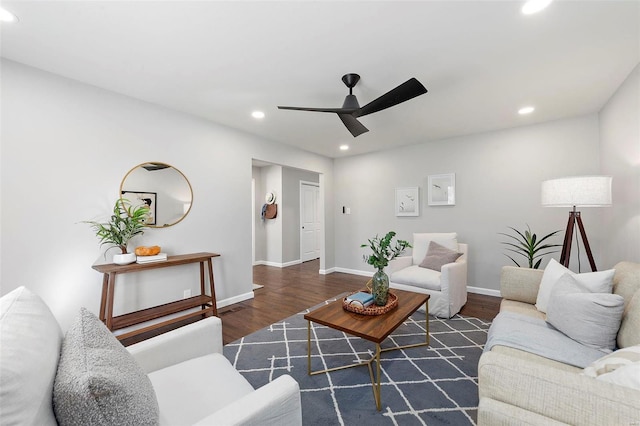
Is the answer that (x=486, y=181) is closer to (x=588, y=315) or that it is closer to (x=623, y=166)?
(x=623, y=166)

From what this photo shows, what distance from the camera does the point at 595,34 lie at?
181 cm

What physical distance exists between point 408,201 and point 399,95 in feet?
9.22

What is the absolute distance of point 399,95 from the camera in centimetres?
205

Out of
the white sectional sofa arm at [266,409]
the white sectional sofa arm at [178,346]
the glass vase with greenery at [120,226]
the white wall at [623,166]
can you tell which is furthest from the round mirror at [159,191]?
the white wall at [623,166]

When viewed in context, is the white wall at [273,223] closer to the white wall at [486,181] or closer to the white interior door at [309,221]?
the white interior door at [309,221]

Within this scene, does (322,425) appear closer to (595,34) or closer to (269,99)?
(269,99)


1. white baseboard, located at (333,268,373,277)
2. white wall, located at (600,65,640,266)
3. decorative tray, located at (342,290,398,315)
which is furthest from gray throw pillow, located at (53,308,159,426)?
white baseboard, located at (333,268,373,277)

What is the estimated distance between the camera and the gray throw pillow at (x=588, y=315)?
139 centimetres

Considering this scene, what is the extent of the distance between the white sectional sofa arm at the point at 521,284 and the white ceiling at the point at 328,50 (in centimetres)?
173

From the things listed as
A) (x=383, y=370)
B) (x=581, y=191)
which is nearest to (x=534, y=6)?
(x=581, y=191)

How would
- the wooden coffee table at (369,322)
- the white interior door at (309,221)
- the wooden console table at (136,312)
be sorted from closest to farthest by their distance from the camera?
the wooden coffee table at (369,322) < the wooden console table at (136,312) < the white interior door at (309,221)

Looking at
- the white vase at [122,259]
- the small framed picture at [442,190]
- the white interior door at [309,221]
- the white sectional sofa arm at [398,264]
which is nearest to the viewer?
the white vase at [122,259]

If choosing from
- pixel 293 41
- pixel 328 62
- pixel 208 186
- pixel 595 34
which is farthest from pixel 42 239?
pixel 595 34

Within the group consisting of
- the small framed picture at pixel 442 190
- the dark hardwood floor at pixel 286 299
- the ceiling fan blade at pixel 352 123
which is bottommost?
the dark hardwood floor at pixel 286 299
